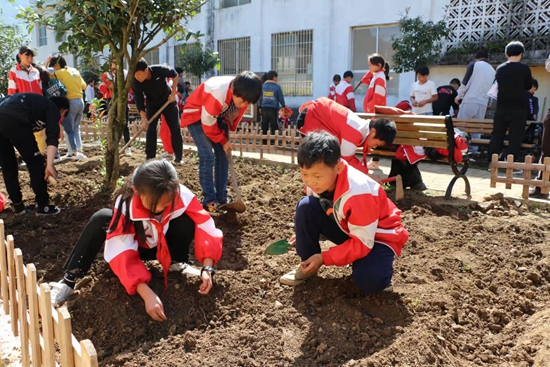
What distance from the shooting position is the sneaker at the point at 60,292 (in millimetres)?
2674

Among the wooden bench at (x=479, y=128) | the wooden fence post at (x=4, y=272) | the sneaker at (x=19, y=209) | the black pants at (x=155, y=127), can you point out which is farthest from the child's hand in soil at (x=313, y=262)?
the wooden bench at (x=479, y=128)

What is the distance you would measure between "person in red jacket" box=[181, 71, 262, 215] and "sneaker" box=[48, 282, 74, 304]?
1.75 meters

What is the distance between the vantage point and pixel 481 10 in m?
9.98

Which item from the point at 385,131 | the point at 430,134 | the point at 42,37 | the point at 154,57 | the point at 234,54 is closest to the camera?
the point at 385,131

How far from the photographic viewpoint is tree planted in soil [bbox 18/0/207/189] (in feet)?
14.2

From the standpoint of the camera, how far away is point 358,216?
243cm

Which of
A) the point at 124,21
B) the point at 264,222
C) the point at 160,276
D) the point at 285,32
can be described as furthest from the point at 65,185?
Answer: the point at 285,32

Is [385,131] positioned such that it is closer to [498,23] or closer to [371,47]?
[498,23]

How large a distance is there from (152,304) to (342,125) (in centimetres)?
233

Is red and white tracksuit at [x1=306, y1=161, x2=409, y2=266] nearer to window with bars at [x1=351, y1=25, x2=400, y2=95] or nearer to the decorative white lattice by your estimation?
the decorative white lattice

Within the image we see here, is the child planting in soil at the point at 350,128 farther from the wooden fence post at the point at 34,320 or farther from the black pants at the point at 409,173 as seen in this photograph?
the wooden fence post at the point at 34,320

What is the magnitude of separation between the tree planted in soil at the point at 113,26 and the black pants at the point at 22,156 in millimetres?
813

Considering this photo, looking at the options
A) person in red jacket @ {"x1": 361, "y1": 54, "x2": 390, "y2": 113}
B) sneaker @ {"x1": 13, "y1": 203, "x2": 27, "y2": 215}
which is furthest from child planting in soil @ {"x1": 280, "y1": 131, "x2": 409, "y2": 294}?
person in red jacket @ {"x1": 361, "y1": 54, "x2": 390, "y2": 113}

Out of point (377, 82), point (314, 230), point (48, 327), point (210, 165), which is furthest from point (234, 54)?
point (48, 327)
